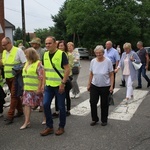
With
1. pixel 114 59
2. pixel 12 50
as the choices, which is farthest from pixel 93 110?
pixel 114 59

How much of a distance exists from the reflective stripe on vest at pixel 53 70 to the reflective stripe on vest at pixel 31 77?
15.6 inches

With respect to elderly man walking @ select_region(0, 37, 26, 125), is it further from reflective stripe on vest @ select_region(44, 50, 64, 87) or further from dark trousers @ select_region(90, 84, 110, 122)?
dark trousers @ select_region(90, 84, 110, 122)

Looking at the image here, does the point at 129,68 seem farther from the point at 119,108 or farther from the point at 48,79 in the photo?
the point at 48,79

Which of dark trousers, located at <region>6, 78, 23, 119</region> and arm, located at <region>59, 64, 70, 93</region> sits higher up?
arm, located at <region>59, 64, 70, 93</region>

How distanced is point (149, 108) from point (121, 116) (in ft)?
4.18

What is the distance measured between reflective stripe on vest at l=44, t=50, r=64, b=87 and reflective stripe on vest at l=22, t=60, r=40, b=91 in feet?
1.30

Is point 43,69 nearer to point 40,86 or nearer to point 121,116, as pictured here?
point 40,86

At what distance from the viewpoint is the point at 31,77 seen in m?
5.93

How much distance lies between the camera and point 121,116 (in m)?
6.95

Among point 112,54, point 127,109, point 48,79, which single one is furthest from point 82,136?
point 112,54

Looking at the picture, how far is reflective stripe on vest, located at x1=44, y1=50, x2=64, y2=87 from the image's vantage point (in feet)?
17.9

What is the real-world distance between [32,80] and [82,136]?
4.89ft

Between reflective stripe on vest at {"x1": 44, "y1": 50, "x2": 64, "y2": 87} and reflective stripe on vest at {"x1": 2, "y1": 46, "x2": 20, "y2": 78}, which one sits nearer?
reflective stripe on vest at {"x1": 44, "y1": 50, "x2": 64, "y2": 87}

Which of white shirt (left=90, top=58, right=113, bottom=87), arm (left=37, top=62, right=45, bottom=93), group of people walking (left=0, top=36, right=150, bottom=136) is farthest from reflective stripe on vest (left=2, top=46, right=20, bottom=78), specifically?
white shirt (left=90, top=58, right=113, bottom=87)
